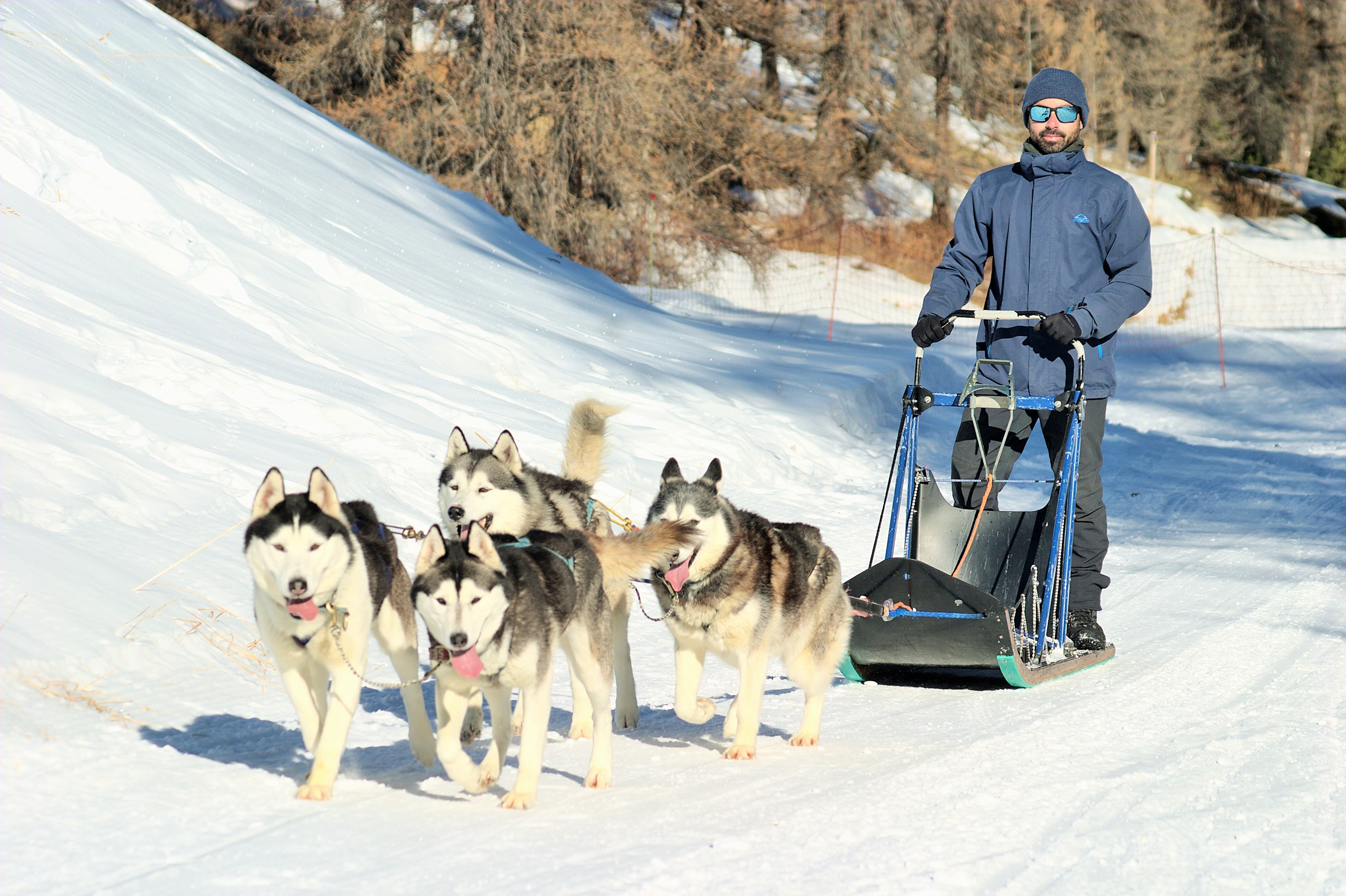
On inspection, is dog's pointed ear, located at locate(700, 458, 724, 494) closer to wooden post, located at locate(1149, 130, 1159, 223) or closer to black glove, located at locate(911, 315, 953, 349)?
black glove, located at locate(911, 315, 953, 349)

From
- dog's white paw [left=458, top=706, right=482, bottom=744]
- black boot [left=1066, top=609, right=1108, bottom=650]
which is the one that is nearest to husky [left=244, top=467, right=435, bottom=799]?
dog's white paw [left=458, top=706, right=482, bottom=744]

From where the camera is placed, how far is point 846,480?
9195 millimetres

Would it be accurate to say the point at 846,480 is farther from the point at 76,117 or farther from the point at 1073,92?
the point at 76,117

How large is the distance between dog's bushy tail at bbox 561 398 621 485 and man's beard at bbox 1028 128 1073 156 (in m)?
2.10

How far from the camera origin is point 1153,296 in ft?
58.6

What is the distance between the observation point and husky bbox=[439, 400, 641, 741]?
4336 millimetres

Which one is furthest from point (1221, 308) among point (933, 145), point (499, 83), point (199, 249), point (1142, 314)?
point (199, 249)

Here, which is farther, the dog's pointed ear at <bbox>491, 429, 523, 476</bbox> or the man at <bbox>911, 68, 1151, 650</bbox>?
the man at <bbox>911, 68, 1151, 650</bbox>

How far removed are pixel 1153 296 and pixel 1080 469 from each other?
14051 mm

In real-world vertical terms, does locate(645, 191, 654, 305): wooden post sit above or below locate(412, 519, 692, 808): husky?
above

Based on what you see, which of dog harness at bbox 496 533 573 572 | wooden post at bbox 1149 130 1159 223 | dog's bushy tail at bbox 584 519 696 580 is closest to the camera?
dog harness at bbox 496 533 573 572

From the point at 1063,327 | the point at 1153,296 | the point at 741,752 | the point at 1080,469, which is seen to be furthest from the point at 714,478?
the point at 1153,296

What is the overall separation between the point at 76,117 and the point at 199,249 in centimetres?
159

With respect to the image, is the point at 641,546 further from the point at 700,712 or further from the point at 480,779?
the point at 480,779
